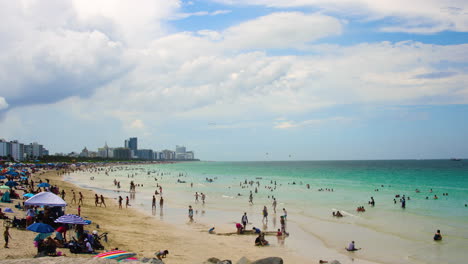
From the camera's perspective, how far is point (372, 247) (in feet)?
57.3

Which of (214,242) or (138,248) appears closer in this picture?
(138,248)

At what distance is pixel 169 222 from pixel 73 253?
11.8 meters

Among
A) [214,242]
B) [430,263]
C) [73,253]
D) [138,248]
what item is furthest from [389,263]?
[73,253]

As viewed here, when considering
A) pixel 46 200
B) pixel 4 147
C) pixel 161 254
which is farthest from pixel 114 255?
pixel 4 147

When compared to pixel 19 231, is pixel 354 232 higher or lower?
lower

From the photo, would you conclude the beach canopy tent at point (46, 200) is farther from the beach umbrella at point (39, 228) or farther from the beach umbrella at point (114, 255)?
the beach umbrella at point (114, 255)

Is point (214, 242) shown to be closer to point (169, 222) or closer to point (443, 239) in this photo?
point (169, 222)

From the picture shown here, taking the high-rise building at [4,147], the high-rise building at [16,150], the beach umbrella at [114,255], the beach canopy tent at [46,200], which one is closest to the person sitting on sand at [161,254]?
the beach umbrella at [114,255]

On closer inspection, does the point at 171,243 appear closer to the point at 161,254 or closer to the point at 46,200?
the point at 161,254

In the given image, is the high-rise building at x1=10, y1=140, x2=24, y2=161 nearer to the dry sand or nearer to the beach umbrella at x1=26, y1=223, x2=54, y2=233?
the dry sand

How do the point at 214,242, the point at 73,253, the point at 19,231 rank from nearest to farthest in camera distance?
the point at 73,253 → the point at 19,231 → the point at 214,242

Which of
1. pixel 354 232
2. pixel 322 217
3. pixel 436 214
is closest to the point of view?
pixel 354 232

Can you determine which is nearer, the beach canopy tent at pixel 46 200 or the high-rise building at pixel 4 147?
the beach canopy tent at pixel 46 200

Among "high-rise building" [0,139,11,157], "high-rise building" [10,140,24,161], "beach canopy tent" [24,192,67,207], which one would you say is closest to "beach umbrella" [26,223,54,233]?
"beach canopy tent" [24,192,67,207]
